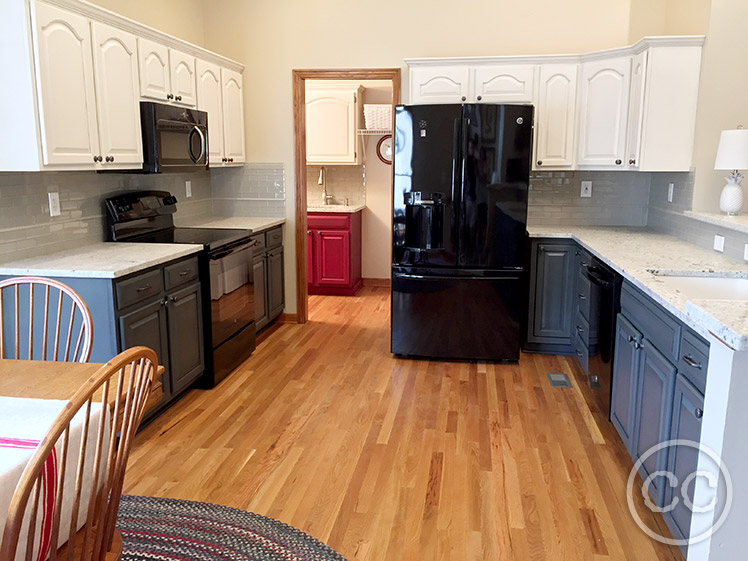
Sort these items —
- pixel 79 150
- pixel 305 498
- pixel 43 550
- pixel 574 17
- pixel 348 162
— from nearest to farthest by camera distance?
pixel 43 550 < pixel 305 498 < pixel 79 150 < pixel 574 17 < pixel 348 162

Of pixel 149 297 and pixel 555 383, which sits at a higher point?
pixel 149 297

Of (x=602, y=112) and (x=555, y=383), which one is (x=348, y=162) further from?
(x=555, y=383)

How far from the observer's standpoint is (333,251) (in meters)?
6.16

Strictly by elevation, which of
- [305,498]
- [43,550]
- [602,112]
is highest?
[602,112]

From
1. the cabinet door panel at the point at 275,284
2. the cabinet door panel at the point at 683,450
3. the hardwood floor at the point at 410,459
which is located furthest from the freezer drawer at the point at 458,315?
the cabinet door panel at the point at 683,450

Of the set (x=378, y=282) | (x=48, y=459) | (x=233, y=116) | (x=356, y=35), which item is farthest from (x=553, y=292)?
(x=48, y=459)

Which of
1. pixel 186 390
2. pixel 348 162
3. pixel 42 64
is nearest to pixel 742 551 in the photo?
pixel 186 390

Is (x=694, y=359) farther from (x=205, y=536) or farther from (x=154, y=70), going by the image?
(x=154, y=70)

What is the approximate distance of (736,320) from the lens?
1657 millimetres

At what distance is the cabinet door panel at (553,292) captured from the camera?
414 centimetres

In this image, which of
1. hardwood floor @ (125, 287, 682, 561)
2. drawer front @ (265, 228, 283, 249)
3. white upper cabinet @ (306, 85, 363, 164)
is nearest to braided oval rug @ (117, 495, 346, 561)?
hardwood floor @ (125, 287, 682, 561)

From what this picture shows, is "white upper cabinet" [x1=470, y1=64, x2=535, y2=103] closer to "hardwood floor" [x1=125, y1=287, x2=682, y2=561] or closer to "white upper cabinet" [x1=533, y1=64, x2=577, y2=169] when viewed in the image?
"white upper cabinet" [x1=533, y1=64, x2=577, y2=169]

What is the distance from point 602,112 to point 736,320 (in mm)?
2847

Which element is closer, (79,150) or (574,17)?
(79,150)
